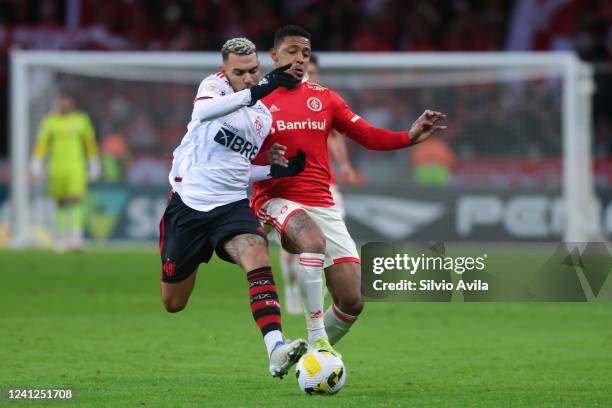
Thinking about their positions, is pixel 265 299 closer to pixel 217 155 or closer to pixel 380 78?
pixel 217 155

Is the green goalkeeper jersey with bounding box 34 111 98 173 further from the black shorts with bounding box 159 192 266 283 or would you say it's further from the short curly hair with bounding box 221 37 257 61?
the short curly hair with bounding box 221 37 257 61

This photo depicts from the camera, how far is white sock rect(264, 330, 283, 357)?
23.2 feet

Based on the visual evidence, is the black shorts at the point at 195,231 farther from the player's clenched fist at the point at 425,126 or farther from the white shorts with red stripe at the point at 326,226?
the player's clenched fist at the point at 425,126

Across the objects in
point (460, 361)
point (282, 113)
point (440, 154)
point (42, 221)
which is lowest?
point (42, 221)

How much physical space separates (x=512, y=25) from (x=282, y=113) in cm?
1776

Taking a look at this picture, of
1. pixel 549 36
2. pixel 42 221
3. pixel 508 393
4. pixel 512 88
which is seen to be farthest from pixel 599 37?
pixel 508 393

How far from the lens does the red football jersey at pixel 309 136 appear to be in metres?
8.28

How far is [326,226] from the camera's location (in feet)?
27.2

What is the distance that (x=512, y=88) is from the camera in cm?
2112

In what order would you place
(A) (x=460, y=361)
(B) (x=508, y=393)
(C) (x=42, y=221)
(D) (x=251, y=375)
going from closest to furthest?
(B) (x=508, y=393) < (D) (x=251, y=375) < (A) (x=460, y=361) < (C) (x=42, y=221)

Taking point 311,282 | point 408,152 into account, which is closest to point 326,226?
point 311,282

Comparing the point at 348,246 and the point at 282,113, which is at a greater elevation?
the point at 282,113

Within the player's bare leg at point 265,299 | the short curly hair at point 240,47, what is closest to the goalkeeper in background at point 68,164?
the short curly hair at point 240,47

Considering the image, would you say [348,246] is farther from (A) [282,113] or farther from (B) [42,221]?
(B) [42,221]
